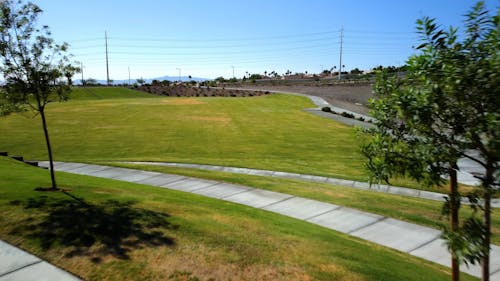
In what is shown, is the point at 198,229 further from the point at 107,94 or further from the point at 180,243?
the point at 107,94

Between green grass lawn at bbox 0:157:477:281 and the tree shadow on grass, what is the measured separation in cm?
2

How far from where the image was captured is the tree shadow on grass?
6.82 m

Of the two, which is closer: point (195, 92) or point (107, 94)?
point (195, 92)

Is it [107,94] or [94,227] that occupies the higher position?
[107,94]

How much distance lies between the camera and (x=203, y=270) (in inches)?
242

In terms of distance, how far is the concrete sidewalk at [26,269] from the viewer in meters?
5.86

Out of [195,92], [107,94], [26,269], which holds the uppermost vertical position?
[195,92]

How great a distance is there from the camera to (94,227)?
758 cm

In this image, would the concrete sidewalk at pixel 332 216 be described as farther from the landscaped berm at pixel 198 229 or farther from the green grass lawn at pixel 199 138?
the green grass lawn at pixel 199 138

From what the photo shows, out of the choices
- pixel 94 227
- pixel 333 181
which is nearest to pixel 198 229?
pixel 94 227

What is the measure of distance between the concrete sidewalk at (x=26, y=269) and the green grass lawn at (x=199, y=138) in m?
8.36

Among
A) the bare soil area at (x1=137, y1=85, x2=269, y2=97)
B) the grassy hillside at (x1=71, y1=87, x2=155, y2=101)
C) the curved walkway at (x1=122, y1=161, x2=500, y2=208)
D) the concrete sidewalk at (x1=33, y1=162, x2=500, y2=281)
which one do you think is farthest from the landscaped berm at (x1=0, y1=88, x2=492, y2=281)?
the grassy hillside at (x1=71, y1=87, x2=155, y2=101)

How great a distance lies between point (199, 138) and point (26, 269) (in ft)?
62.2

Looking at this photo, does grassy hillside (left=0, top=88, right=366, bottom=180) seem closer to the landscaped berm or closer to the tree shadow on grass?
the landscaped berm
